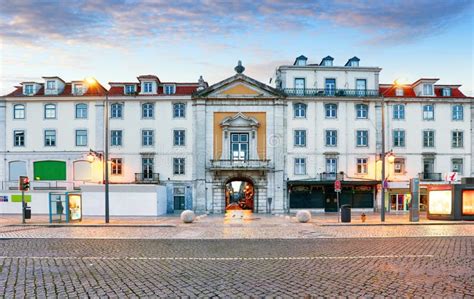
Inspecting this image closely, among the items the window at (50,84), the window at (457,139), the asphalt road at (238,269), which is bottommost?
the asphalt road at (238,269)

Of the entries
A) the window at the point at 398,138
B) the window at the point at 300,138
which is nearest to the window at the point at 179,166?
the window at the point at 300,138

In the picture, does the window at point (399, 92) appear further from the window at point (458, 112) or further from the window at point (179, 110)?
the window at point (179, 110)

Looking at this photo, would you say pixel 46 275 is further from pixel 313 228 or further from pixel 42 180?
pixel 42 180

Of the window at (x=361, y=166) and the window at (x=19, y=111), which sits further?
the window at (x=19, y=111)

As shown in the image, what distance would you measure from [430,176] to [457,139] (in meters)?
4.42

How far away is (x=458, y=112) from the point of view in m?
38.4

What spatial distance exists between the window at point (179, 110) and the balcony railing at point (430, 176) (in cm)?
2231

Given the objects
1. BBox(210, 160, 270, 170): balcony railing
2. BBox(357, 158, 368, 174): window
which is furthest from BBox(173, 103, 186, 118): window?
BBox(357, 158, 368, 174): window

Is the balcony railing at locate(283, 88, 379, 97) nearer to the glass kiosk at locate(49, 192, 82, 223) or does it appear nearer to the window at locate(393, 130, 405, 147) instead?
the window at locate(393, 130, 405, 147)

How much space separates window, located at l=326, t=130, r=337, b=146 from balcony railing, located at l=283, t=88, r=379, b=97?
340cm

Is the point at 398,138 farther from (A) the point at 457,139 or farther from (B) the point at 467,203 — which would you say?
(B) the point at 467,203

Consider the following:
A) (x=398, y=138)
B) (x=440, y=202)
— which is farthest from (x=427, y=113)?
(x=440, y=202)

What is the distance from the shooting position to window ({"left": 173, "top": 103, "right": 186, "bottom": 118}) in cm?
3778

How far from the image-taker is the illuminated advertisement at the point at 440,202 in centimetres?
2856
